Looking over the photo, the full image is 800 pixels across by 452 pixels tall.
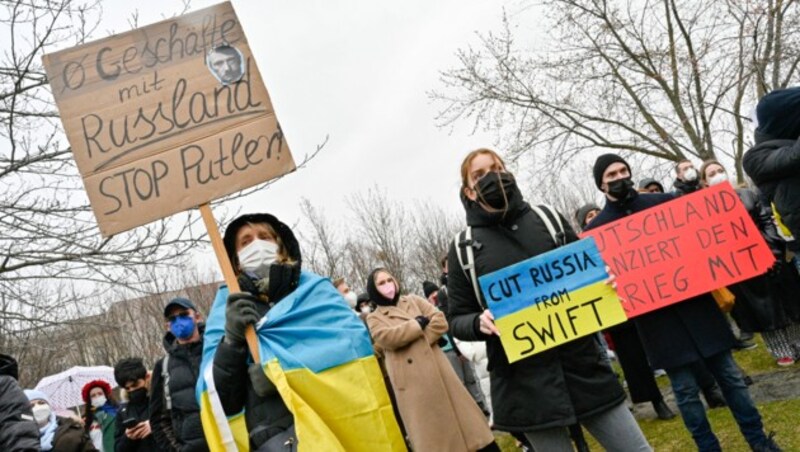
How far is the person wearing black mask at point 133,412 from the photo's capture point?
16.5ft

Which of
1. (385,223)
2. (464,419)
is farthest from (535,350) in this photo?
(385,223)

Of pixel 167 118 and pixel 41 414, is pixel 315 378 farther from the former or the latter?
pixel 41 414

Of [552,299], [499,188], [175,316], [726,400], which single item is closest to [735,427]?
[726,400]

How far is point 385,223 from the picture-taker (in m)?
30.3

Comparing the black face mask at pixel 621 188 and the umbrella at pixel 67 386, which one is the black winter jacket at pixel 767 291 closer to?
the black face mask at pixel 621 188

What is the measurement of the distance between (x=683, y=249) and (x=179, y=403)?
12.9 feet

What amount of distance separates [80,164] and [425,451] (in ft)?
11.3

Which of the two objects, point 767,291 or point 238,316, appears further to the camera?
point 767,291

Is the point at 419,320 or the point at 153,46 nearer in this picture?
the point at 153,46

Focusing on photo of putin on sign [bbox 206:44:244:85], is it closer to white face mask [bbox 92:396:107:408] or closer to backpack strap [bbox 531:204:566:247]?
backpack strap [bbox 531:204:566:247]

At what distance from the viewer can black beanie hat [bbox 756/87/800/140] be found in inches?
136

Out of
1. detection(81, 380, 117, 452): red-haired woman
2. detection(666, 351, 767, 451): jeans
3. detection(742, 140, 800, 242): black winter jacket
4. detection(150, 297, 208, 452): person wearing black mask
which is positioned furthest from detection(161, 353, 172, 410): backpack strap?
detection(742, 140, 800, 242): black winter jacket

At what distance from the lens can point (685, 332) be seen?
3717 millimetres

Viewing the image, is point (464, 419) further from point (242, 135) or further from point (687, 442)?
point (242, 135)
